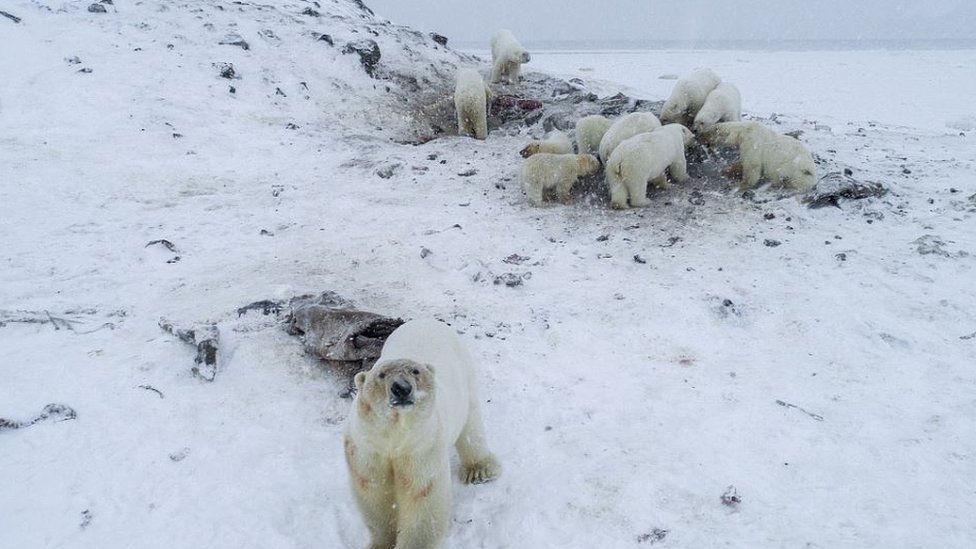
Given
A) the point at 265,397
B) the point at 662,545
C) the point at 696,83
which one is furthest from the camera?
the point at 696,83

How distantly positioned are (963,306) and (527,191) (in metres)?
4.33

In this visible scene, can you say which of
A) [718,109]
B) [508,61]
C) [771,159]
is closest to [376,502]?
[771,159]

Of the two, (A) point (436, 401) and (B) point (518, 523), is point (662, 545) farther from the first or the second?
(A) point (436, 401)

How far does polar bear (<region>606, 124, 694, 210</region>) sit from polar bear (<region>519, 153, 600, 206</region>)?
15.9 inches

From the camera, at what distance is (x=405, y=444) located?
2.58m

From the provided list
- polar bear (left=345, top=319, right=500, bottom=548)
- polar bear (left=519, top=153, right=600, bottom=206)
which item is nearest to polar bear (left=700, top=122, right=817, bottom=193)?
polar bear (left=519, top=153, right=600, bottom=206)

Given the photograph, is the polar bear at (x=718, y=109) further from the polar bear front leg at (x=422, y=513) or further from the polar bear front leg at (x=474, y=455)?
the polar bear front leg at (x=422, y=513)

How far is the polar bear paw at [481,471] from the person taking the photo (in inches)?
132

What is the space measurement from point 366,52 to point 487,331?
938 centimetres

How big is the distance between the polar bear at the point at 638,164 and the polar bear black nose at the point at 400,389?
5162 mm

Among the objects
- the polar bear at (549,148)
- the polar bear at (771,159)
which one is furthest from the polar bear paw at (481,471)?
the polar bear at (549,148)

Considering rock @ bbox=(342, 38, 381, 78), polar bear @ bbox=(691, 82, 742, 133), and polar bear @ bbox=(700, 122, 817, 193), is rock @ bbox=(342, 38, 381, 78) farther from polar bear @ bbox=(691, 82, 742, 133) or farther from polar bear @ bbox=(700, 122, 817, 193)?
polar bear @ bbox=(700, 122, 817, 193)

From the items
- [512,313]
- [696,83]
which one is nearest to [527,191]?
[512,313]

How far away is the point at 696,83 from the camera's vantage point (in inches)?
376
